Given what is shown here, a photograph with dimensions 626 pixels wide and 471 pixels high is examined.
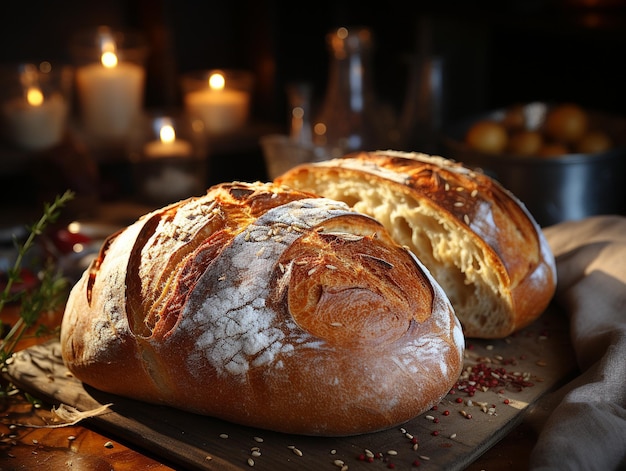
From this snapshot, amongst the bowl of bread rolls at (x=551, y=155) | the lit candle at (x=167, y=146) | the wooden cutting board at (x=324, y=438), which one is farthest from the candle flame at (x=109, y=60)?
the wooden cutting board at (x=324, y=438)

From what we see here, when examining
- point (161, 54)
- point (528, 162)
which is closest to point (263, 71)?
point (161, 54)

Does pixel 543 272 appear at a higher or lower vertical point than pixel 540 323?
higher

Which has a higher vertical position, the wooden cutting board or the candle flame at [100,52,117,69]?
the candle flame at [100,52,117,69]

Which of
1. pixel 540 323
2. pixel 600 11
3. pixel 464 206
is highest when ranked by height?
pixel 600 11

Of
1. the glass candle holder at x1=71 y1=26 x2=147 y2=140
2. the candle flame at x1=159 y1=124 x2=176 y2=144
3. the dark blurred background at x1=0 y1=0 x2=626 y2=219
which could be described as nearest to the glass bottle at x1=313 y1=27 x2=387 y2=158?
the dark blurred background at x1=0 y1=0 x2=626 y2=219

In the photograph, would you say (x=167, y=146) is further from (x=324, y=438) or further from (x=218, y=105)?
(x=324, y=438)

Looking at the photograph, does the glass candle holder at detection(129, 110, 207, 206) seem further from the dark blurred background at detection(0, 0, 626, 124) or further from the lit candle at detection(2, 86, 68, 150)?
the dark blurred background at detection(0, 0, 626, 124)

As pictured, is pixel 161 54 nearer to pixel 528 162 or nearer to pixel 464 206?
pixel 528 162
